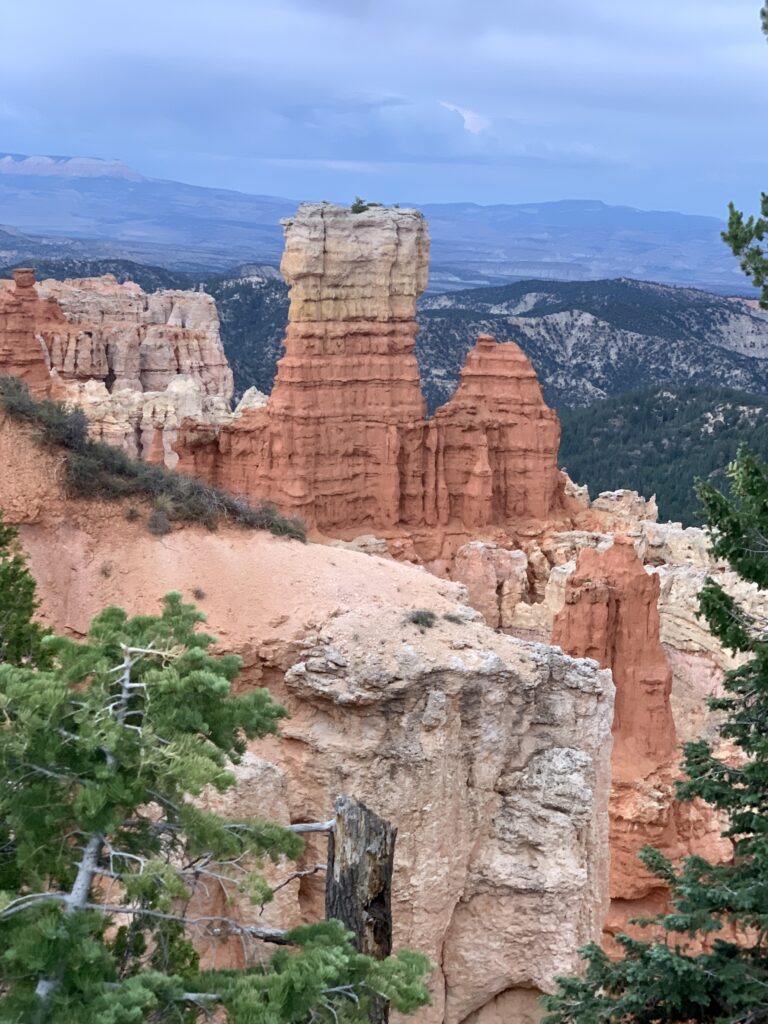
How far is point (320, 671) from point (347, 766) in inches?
38.2

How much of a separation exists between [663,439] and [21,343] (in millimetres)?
37137

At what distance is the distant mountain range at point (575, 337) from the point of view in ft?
321

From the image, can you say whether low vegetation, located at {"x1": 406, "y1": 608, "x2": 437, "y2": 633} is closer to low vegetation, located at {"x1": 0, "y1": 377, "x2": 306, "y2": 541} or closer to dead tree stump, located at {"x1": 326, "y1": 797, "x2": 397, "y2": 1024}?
low vegetation, located at {"x1": 0, "y1": 377, "x2": 306, "y2": 541}

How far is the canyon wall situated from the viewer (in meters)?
12.2

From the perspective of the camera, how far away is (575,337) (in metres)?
110

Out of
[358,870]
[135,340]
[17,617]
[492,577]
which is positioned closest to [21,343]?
[135,340]

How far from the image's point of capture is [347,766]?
1210 centimetres

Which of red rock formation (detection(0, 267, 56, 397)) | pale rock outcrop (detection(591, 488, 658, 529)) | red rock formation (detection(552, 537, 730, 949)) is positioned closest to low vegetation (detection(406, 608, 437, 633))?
red rock formation (detection(552, 537, 730, 949))

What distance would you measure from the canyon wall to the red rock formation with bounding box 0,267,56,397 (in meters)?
27.3

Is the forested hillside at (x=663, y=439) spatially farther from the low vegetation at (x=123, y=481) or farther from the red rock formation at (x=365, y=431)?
the low vegetation at (x=123, y=481)

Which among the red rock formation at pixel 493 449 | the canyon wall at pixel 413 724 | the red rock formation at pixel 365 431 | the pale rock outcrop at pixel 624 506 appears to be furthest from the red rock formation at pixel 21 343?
the canyon wall at pixel 413 724

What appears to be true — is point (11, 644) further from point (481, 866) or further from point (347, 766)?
point (481, 866)

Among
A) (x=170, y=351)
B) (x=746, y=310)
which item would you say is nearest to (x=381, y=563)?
(x=170, y=351)

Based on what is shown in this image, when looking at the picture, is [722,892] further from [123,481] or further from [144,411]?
[144,411]
